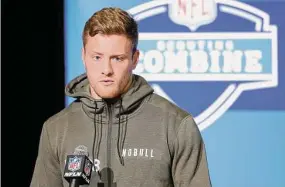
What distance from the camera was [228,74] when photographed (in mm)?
2738

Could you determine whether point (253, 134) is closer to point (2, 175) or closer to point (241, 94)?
point (241, 94)

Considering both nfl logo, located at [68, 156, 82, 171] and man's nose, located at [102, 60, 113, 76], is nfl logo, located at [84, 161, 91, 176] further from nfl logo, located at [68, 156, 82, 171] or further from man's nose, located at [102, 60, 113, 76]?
man's nose, located at [102, 60, 113, 76]

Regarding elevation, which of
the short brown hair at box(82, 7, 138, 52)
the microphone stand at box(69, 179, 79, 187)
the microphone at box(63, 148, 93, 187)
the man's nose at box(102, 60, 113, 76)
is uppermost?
the short brown hair at box(82, 7, 138, 52)

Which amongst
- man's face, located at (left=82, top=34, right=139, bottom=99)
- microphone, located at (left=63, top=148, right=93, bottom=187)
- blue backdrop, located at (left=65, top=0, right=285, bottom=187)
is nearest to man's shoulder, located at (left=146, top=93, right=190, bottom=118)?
man's face, located at (left=82, top=34, right=139, bottom=99)

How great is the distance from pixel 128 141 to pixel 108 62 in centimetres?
21

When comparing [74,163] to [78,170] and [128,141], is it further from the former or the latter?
[128,141]

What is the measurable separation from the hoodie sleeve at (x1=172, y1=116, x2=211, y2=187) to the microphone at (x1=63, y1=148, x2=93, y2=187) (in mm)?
218

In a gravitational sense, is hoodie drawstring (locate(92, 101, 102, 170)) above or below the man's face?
below

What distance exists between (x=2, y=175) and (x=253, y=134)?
41.4 inches

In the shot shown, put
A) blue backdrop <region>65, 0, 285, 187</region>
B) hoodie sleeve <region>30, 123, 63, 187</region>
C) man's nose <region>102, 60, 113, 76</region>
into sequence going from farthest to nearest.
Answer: blue backdrop <region>65, 0, 285, 187</region>
hoodie sleeve <region>30, 123, 63, 187</region>
man's nose <region>102, 60, 113, 76</region>

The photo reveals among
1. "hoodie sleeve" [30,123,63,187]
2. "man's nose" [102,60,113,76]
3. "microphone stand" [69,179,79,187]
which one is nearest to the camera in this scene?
"microphone stand" [69,179,79,187]

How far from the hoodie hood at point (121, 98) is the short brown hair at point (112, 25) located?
11 centimetres

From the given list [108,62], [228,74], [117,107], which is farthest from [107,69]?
[228,74]

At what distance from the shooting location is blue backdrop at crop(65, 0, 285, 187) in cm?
273
